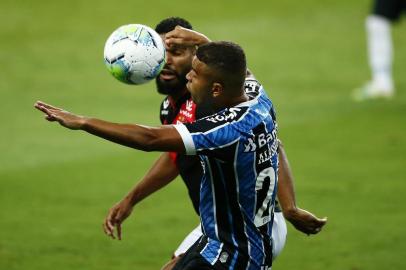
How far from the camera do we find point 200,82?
644 centimetres

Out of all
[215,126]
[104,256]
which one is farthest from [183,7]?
[215,126]

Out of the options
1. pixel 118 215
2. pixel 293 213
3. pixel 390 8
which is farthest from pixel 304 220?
pixel 390 8

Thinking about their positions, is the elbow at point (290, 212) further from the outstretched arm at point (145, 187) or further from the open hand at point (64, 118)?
the open hand at point (64, 118)

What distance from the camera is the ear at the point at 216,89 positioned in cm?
642

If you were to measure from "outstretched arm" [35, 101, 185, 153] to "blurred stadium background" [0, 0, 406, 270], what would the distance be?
4.07m

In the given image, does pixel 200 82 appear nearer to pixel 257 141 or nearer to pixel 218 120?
pixel 218 120

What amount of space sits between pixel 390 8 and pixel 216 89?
1210 centimetres

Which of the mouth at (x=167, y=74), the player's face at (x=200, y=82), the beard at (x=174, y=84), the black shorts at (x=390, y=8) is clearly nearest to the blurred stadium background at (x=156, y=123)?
the black shorts at (x=390, y=8)

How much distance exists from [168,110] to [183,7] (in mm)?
16603

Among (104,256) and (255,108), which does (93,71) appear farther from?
(255,108)

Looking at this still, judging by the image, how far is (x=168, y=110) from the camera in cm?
784

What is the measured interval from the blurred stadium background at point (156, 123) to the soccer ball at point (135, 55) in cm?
353

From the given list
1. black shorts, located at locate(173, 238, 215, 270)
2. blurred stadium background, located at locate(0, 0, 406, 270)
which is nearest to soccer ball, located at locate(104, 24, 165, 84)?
black shorts, located at locate(173, 238, 215, 270)

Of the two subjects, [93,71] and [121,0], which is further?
[121,0]
